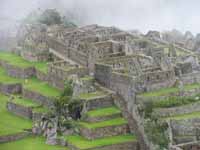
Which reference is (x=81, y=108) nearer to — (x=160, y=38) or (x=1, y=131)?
(x=1, y=131)

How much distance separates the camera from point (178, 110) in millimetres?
51594

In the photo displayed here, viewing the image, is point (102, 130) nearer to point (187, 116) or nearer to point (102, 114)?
point (102, 114)

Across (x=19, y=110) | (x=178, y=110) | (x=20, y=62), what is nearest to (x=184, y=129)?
(x=178, y=110)

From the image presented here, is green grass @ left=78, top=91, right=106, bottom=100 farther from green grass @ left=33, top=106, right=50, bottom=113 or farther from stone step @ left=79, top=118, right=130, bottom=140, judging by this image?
green grass @ left=33, top=106, right=50, bottom=113

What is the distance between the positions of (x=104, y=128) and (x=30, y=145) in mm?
4610

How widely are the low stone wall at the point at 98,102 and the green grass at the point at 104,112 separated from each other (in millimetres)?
335

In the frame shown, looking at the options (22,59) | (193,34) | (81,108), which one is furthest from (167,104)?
(193,34)

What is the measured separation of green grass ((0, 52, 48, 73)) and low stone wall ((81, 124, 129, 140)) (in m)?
11.5

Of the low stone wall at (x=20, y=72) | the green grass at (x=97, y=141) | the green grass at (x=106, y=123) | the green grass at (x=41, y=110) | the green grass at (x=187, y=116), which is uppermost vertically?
the low stone wall at (x=20, y=72)

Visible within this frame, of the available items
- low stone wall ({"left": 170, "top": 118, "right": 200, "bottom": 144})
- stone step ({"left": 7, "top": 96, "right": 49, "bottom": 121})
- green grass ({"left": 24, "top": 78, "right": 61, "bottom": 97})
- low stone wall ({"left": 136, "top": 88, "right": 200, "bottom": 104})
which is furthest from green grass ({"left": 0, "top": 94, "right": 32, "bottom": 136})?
low stone wall ({"left": 170, "top": 118, "right": 200, "bottom": 144})

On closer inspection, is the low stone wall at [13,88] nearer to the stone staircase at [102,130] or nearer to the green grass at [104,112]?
the stone staircase at [102,130]

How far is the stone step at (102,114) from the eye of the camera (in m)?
53.3

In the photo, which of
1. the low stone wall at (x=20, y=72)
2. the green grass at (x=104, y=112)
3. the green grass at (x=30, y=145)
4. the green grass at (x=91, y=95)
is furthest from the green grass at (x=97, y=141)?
the low stone wall at (x=20, y=72)

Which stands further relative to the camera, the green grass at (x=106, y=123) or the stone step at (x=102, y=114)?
the stone step at (x=102, y=114)
